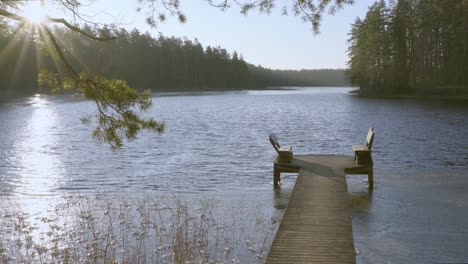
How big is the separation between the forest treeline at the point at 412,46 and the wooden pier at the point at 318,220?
73.6 meters

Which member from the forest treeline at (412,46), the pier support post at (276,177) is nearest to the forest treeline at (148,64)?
the forest treeline at (412,46)

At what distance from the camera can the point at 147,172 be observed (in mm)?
21078

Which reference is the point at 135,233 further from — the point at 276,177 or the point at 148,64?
the point at 148,64

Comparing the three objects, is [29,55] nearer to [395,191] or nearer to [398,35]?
[398,35]

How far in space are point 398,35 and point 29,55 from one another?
291ft

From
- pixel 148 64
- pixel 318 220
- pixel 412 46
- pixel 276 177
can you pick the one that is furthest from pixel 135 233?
pixel 148 64

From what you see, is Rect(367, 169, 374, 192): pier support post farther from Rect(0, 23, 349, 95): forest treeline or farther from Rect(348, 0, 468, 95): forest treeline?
Rect(0, 23, 349, 95): forest treeline

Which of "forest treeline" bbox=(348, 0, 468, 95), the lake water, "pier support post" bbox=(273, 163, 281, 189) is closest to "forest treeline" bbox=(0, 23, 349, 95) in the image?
"forest treeline" bbox=(348, 0, 468, 95)

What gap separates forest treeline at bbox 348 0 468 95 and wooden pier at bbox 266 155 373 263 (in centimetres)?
7365

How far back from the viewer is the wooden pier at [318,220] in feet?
27.9

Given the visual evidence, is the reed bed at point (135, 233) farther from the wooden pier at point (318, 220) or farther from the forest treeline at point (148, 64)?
the forest treeline at point (148, 64)

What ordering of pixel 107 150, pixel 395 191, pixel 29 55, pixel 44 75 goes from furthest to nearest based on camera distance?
pixel 29 55, pixel 107 150, pixel 395 191, pixel 44 75

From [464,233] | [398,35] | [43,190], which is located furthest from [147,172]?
[398,35]

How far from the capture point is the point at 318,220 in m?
10.4
